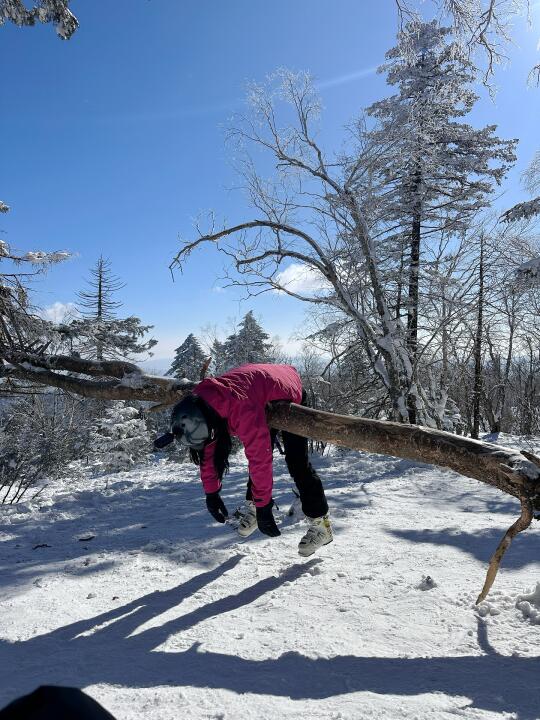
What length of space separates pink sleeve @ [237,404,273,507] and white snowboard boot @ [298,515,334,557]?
2.10 feet

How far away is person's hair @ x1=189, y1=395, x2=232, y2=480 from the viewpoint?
3088mm

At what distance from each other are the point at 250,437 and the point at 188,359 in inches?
1091

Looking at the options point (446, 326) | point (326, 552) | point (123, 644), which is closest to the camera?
point (123, 644)

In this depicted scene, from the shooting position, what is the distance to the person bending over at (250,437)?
121 inches

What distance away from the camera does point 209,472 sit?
3531 mm

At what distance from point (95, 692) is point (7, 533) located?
3124 mm

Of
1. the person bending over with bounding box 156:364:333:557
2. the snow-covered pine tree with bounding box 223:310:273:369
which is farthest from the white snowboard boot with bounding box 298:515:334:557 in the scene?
the snow-covered pine tree with bounding box 223:310:273:369

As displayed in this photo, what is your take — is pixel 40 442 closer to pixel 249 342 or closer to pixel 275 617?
pixel 249 342

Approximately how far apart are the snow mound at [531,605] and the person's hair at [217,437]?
2138 millimetres

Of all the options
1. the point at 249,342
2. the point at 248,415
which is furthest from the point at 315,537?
the point at 249,342

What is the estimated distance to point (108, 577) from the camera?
328 cm

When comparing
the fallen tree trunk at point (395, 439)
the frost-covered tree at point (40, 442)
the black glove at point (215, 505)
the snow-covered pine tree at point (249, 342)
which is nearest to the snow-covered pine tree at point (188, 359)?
the snow-covered pine tree at point (249, 342)

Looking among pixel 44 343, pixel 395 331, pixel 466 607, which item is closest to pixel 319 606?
pixel 466 607

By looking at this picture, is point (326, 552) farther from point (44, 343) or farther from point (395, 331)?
point (395, 331)
